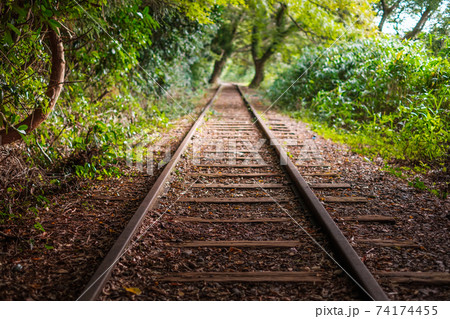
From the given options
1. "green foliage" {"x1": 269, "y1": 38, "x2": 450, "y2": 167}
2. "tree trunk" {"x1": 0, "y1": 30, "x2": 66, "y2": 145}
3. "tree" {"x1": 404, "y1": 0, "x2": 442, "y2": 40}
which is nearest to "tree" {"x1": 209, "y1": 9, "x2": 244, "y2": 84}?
"green foliage" {"x1": 269, "y1": 38, "x2": 450, "y2": 167}

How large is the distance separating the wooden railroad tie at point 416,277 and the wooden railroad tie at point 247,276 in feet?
1.63

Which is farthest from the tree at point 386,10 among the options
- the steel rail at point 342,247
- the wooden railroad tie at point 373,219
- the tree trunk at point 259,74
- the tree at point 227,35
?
the tree trunk at point 259,74

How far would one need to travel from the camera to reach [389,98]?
21.9 feet

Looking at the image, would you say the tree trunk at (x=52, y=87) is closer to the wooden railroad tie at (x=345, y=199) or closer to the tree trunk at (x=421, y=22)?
the wooden railroad tie at (x=345, y=199)

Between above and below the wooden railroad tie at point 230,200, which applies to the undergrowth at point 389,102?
above

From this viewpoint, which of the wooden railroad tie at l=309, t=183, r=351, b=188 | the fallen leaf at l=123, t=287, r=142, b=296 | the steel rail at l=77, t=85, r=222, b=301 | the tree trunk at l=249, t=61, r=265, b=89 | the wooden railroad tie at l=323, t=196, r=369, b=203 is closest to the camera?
the steel rail at l=77, t=85, r=222, b=301

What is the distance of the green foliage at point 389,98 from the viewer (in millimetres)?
4723

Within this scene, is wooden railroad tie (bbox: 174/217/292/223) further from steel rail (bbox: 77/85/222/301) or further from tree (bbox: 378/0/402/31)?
tree (bbox: 378/0/402/31)

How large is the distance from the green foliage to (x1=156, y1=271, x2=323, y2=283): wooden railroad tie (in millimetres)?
3359

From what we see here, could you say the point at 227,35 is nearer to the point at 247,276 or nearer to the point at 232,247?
the point at 232,247

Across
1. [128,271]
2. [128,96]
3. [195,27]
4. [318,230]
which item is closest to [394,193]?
[318,230]

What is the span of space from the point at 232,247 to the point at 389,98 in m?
5.83

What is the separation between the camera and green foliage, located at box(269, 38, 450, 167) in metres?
4.72

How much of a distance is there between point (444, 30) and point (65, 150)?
6.92 metres
